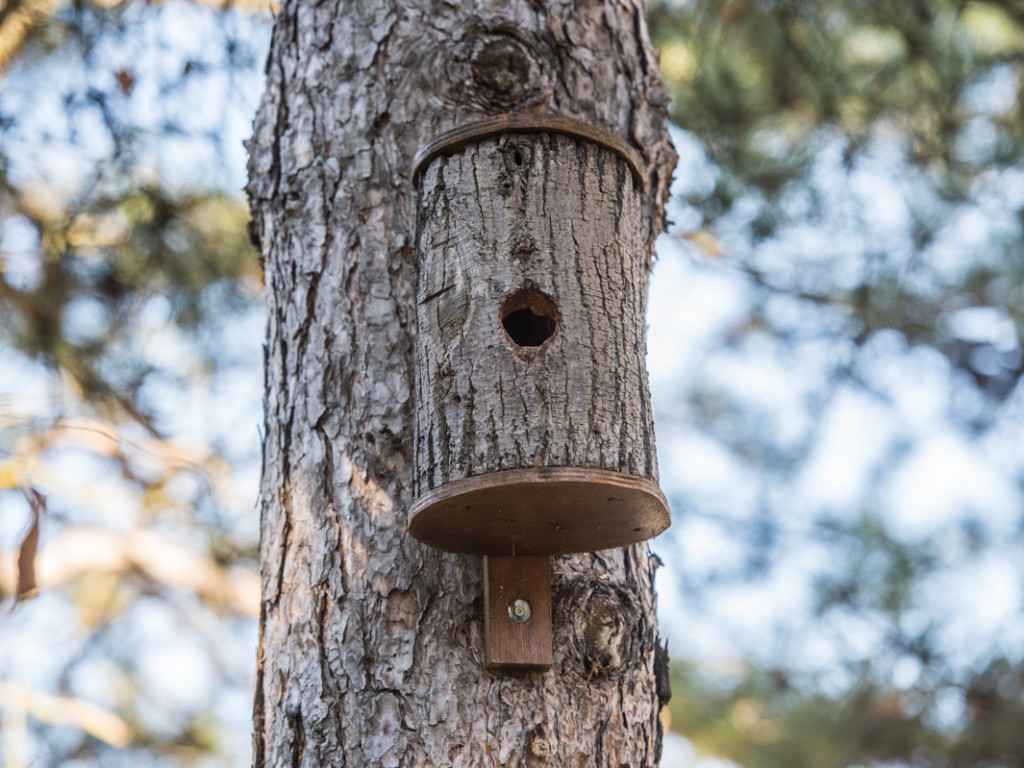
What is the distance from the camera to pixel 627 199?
1.58m

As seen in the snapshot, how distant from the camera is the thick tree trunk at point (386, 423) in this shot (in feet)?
4.79

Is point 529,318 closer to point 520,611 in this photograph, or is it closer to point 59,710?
point 520,611

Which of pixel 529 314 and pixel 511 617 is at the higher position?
pixel 529 314

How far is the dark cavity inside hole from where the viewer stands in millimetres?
1437

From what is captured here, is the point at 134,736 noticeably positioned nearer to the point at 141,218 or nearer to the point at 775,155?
the point at 141,218

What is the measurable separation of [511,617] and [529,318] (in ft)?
1.43

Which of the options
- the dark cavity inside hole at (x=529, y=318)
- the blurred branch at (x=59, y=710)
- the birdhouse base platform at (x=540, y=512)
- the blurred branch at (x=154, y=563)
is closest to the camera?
the birdhouse base platform at (x=540, y=512)

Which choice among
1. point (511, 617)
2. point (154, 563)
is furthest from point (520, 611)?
point (154, 563)

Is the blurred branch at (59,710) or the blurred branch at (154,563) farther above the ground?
the blurred branch at (154,563)

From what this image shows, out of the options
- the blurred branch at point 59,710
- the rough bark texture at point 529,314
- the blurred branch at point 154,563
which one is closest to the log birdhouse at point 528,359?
the rough bark texture at point 529,314

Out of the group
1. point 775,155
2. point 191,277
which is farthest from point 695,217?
point 191,277

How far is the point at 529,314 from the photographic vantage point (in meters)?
1.53

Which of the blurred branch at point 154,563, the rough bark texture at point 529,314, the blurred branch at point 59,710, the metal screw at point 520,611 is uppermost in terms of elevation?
the blurred branch at point 154,563

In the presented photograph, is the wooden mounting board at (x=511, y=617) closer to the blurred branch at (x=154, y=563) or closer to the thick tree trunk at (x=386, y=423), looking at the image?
the thick tree trunk at (x=386, y=423)
